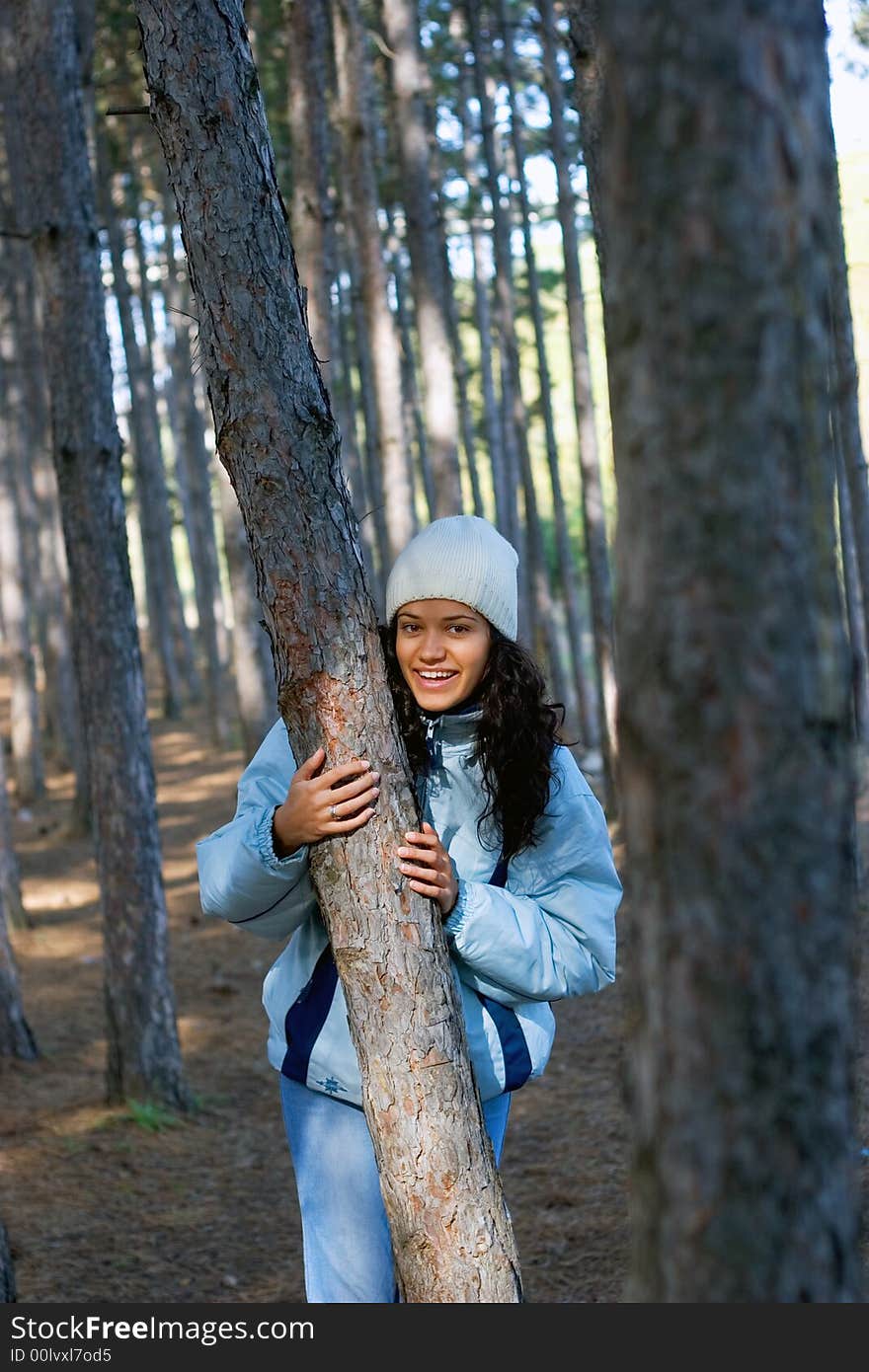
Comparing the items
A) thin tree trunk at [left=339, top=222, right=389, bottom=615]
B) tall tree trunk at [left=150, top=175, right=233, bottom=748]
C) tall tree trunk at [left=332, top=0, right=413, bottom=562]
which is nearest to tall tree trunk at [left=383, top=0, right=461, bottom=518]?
tall tree trunk at [left=332, top=0, right=413, bottom=562]

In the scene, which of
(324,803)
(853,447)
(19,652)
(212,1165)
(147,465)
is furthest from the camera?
(147,465)

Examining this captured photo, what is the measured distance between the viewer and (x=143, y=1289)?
4.64 m

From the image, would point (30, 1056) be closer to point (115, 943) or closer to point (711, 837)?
point (115, 943)

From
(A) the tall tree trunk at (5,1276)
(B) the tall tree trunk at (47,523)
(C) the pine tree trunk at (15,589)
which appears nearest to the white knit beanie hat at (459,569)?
(A) the tall tree trunk at (5,1276)

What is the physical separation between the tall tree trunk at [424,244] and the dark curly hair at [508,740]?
25.2 feet

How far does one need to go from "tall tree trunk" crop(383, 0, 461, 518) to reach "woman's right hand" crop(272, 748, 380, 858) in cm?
799

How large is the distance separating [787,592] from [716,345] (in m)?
0.25

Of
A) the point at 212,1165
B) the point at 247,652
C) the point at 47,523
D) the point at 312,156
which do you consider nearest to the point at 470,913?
the point at 212,1165

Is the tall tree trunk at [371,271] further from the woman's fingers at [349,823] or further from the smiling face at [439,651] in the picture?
the woman's fingers at [349,823]

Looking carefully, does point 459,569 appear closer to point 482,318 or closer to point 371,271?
point 371,271

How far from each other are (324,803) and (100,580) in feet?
13.3

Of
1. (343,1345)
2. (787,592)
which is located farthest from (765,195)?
(343,1345)

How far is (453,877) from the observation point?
2.39 m

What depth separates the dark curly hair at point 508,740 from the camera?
2.52 metres
